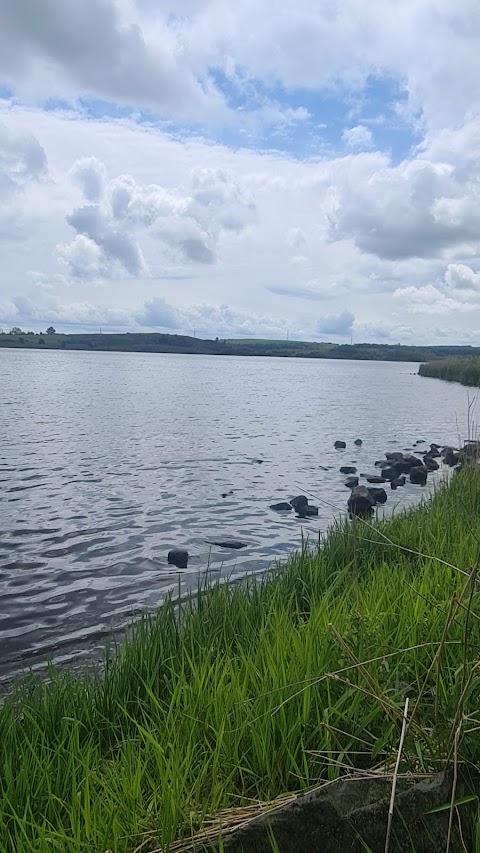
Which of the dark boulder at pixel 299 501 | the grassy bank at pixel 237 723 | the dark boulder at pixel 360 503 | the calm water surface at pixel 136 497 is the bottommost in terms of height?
the calm water surface at pixel 136 497

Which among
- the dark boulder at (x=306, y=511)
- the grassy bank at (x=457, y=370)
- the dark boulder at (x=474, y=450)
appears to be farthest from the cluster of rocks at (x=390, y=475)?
the grassy bank at (x=457, y=370)

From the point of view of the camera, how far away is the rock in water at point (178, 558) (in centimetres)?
1323

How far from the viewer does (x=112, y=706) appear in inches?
223

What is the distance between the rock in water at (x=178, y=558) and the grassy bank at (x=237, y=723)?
653cm

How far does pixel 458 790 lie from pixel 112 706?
3.34m

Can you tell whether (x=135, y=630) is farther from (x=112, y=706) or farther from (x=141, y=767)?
(x=141, y=767)

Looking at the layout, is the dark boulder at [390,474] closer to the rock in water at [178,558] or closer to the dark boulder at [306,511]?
the dark boulder at [306,511]

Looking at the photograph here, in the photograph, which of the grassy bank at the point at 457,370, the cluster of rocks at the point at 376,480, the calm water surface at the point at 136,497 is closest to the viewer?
the calm water surface at the point at 136,497

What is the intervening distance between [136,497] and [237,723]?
15.5 m

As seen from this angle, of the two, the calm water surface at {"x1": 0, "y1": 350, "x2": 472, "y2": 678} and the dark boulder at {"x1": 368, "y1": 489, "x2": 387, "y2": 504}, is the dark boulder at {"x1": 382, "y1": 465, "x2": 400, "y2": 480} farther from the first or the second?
the dark boulder at {"x1": 368, "y1": 489, "x2": 387, "y2": 504}

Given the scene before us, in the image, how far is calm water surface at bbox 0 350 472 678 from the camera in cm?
1113

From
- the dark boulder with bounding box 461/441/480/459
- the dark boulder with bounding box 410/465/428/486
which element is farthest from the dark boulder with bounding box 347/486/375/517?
the dark boulder with bounding box 410/465/428/486

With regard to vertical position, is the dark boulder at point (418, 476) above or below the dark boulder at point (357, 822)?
below

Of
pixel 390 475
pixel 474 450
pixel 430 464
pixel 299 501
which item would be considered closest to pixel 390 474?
pixel 390 475
